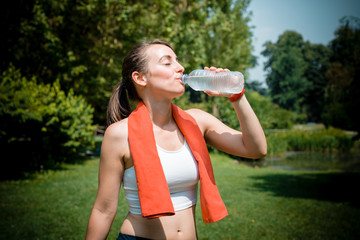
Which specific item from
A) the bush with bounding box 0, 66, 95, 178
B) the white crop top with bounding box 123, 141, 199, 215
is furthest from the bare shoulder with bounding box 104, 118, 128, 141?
the bush with bounding box 0, 66, 95, 178

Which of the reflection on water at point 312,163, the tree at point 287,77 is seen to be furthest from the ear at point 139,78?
the tree at point 287,77

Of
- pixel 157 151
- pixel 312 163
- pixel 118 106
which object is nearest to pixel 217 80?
pixel 157 151

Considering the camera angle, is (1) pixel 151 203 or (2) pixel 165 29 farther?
(2) pixel 165 29

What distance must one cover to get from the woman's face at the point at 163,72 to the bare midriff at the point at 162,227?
78cm

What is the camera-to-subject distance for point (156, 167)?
177 centimetres

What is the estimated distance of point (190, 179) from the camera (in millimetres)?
1860

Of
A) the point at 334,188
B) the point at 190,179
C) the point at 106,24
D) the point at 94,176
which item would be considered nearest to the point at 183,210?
the point at 190,179

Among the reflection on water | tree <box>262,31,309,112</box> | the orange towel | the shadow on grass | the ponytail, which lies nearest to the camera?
the orange towel

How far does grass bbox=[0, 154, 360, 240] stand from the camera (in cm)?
527

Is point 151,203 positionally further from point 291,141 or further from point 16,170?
point 291,141

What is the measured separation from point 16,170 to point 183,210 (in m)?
10.1

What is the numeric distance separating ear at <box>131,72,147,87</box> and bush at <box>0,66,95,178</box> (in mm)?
7418

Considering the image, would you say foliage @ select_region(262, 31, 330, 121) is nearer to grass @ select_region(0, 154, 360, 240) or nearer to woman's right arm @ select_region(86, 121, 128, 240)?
grass @ select_region(0, 154, 360, 240)

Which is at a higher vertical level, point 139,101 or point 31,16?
point 31,16
